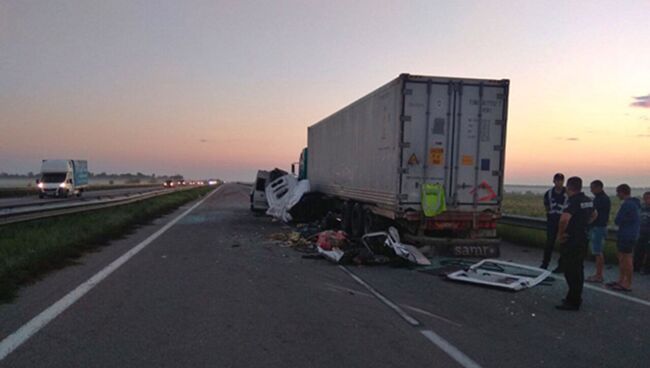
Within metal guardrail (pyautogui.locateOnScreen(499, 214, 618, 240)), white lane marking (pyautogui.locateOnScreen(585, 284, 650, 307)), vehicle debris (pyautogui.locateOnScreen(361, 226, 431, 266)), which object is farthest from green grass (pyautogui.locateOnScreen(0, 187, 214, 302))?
metal guardrail (pyautogui.locateOnScreen(499, 214, 618, 240))

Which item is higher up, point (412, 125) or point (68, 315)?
point (412, 125)

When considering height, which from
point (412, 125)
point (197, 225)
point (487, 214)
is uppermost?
point (412, 125)

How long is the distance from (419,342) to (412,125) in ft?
20.4

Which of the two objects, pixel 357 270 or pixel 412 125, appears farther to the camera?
pixel 412 125

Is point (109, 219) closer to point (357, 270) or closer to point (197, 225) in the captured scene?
point (197, 225)

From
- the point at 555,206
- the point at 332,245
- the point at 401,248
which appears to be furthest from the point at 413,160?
the point at 555,206

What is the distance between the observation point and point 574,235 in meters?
6.97

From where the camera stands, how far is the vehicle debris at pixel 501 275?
807 centimetres

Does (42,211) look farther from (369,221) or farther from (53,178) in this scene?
(53,178)

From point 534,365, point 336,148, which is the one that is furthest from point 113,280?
point 336,148

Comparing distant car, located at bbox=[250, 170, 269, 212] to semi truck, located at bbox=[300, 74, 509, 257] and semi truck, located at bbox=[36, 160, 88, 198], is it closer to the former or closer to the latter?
semi truck, located at bbox=[300, 74, 509, 257]

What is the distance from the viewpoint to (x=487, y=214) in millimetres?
11008

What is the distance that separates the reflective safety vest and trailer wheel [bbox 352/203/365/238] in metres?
3.13

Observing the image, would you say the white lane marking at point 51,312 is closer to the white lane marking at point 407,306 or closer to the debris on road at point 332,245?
the white lane marking at point 407,306
